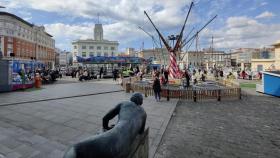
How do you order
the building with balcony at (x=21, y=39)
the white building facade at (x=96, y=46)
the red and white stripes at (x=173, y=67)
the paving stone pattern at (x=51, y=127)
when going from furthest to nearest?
the white building facade at (x=96, y=46), the building with balcony at (x=21, y=39), the red and white stripes at (x=173, y=67), the paving stone pattern at (x=51, y=127)

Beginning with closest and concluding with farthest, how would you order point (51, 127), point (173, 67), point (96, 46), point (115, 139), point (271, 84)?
1. point (115, 139)
2. point (51, 127)
3. point (271, 84)
4. point (173, 67)
5. point (96, 46)

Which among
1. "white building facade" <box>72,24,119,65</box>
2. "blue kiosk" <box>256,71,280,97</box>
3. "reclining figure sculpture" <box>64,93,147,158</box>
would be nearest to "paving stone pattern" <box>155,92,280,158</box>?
"reclining figure sculpture" <box>64,93,147,158</box>

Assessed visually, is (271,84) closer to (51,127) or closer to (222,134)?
(222,134)

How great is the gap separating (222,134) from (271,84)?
12482 mm

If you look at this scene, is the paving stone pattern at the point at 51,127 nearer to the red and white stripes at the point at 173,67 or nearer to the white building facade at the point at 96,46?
the red and white stripes at the point at 173,67

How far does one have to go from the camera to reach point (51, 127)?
22.8 ft

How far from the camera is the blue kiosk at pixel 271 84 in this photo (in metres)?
15.6

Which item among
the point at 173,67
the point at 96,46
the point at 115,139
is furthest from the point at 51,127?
the point at 96,46

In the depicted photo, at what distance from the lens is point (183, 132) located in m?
6.87

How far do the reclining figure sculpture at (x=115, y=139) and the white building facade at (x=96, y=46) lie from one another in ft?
350

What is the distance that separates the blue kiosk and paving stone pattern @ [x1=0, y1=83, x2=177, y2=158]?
1004cm

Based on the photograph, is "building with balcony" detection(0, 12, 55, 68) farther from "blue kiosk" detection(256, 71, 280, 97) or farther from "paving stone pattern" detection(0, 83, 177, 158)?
"blue kiosk" detection(256, 71, 280, 97)

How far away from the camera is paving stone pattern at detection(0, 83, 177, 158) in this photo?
5.21m

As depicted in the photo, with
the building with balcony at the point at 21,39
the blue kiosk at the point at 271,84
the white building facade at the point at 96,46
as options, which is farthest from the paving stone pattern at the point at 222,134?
the white building facade at the point at 96,46
